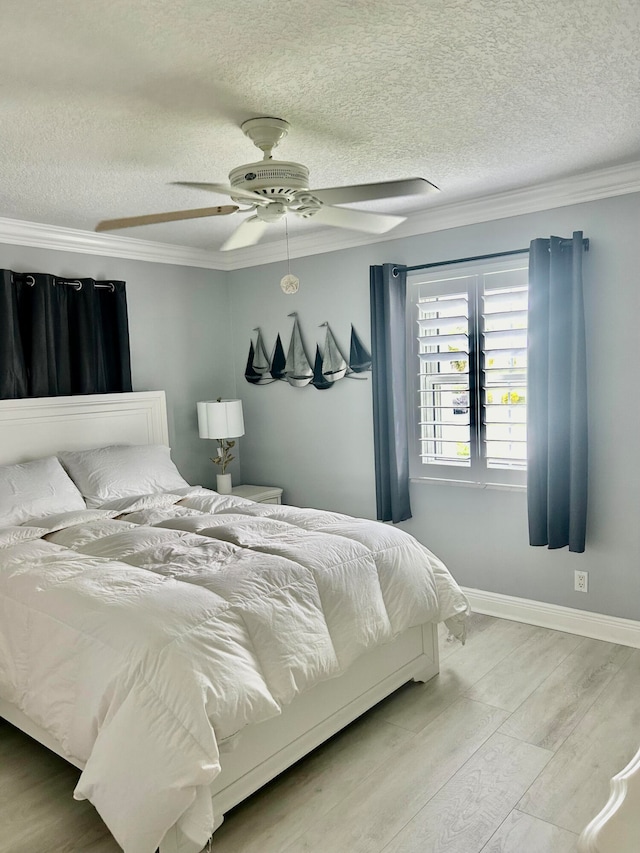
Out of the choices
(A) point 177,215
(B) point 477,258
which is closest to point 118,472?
(A) point 177,215

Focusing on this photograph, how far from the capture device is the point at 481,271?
395cm

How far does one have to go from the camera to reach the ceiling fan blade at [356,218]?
2.75 metres

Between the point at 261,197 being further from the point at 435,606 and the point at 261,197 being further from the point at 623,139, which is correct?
the point at 435,606

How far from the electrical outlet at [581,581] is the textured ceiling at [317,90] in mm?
2155

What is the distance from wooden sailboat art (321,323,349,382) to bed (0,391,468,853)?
4.68 ft

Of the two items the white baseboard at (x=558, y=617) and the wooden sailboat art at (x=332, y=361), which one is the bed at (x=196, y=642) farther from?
the wooden sailboat art at (x=332, y=361)

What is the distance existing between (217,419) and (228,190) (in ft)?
8.34

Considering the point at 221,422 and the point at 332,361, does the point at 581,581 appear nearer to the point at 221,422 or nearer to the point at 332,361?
the point at 332,361

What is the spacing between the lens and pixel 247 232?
3000 millimetres

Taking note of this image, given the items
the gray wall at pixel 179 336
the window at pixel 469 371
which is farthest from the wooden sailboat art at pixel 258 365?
the window at pixel 469 371

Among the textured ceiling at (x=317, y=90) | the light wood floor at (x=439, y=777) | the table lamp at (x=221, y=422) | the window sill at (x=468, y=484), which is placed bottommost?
the light wood floor at (x=439, y=777)

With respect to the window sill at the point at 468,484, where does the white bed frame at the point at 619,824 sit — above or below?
above

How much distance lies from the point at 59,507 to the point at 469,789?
2438 millimetres

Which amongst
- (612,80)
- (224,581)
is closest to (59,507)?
(224,581)
